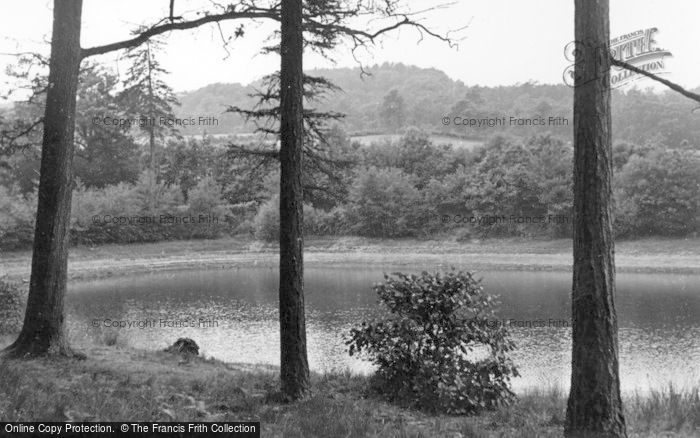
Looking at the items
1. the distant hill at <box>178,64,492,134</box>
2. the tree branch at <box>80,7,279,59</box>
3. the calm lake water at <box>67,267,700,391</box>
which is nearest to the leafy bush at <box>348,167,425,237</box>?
the calm lake water at <box>67,267,700,391</box>

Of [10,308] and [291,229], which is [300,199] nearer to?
[291,229]

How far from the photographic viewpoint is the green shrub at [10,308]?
38.3 ft

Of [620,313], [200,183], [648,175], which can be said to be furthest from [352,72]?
[620,313]

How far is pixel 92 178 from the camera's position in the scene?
135 feet

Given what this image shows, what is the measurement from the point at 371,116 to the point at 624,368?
6633 cm

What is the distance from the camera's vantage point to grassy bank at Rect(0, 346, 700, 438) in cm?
450

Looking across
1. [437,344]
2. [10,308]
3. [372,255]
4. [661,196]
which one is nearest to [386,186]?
[372,255]

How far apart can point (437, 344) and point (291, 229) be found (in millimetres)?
2134

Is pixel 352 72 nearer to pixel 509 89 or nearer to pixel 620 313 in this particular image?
pixel 509 89

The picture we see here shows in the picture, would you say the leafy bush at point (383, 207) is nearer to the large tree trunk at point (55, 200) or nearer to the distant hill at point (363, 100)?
the distant hill at point (363, 100)

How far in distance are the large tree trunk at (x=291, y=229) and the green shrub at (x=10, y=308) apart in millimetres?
8285

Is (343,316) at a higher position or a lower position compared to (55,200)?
lower

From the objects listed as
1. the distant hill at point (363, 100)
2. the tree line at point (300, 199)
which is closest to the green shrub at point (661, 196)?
the tree line at point (300, 199)

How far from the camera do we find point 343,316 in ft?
51.7
